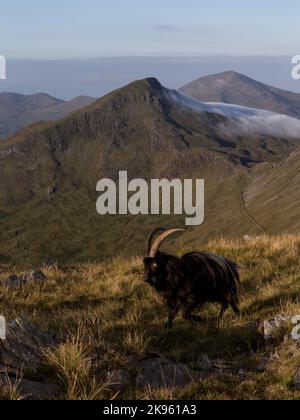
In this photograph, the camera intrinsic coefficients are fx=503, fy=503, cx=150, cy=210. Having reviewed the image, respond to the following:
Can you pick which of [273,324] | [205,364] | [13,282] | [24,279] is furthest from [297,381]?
[24,279]

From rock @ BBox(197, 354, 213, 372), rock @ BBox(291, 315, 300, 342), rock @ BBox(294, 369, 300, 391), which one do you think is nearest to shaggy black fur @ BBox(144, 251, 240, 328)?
rock @ BBox(291, 315, 300, 342)

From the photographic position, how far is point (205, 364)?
798 cm

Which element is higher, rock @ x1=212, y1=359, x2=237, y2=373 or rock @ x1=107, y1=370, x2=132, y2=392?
rock @ x1=107, y1=370, x2=132, y2=392

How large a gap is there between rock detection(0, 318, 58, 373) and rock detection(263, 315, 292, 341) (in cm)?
383

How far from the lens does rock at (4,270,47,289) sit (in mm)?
14375

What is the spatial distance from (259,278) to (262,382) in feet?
19.9

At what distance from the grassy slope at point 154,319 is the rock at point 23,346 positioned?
1.15ft

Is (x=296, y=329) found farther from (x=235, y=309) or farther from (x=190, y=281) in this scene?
(x=190, y=281)

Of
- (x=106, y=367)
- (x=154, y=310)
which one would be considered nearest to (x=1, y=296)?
(x=154, y=310)

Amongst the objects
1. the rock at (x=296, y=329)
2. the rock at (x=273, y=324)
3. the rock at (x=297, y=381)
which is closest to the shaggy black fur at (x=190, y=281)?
the rock at (x=273, y=324)

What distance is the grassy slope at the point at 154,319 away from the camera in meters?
7.03

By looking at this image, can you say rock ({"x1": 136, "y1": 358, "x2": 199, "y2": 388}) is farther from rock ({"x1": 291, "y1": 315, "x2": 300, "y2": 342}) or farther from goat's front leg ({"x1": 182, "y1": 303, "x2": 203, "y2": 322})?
goat's front leg ({"x1": 182, "y1": 303, "x2": 203, "y2": 322})
